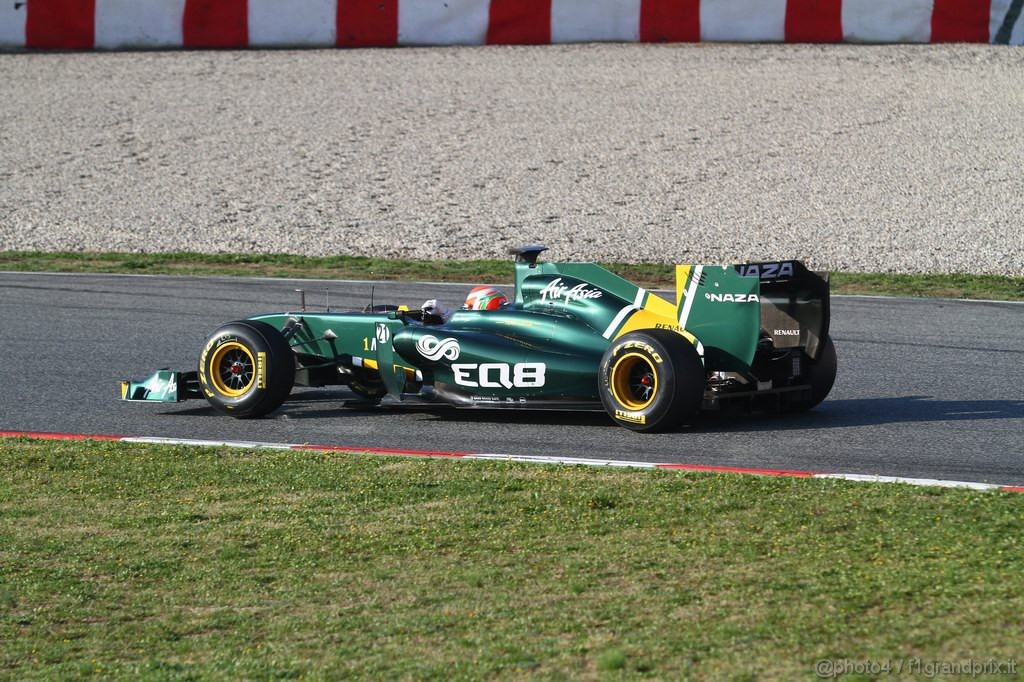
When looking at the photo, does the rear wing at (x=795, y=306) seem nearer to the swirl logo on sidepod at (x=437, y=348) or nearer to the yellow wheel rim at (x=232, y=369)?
the swirl logo on sidepod at (x=437, y=348)

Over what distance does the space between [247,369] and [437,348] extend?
1.33 m


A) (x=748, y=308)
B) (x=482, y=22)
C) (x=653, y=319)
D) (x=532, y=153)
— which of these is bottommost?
(x=653, y=319)

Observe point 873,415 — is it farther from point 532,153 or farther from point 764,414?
point 532,153

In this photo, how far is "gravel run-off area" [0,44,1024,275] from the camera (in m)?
15.7

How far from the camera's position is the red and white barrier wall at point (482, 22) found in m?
20.3

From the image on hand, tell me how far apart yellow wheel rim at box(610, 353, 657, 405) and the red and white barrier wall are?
14203 millimetres

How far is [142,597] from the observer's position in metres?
4.77

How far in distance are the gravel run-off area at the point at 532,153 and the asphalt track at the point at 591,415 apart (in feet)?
9.25

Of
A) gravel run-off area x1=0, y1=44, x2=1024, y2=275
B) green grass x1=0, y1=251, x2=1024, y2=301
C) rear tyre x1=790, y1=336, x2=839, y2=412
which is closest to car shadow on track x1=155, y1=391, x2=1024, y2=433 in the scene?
rear tyre x1=790, y1=336, x2=839, y2=412

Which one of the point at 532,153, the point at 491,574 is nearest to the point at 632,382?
the point at 491,574

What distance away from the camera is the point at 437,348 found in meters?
8.12

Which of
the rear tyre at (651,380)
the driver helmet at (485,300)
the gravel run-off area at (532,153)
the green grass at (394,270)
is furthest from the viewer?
the gravel run-off area at (532,153)

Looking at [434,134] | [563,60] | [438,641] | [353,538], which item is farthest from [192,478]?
[563,60]

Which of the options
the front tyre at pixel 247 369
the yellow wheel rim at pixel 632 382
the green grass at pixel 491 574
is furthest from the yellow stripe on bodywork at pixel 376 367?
the green grass at pixel 491 574
